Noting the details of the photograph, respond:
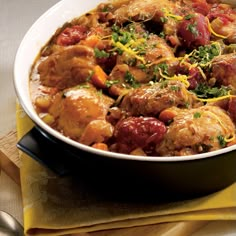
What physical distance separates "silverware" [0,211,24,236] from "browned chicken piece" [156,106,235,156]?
727mm

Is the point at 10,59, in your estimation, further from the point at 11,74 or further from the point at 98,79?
the point at 98,79

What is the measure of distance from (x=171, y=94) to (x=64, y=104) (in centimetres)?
47

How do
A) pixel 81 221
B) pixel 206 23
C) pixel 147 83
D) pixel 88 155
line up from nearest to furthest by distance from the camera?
pixel 88 155
pixel 81 221
pixel 147 83
pixel 206 23

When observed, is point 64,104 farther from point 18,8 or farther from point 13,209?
point 18,8

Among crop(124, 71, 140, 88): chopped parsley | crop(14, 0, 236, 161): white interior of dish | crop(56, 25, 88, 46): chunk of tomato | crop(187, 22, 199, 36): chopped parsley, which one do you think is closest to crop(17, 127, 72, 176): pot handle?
crop(14, 0, 236, 161): white interior of dish

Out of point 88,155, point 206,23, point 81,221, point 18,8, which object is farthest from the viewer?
point 18,8

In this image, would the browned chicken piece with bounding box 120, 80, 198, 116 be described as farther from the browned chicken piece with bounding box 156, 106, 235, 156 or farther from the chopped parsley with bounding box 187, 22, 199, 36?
the chopped parsley with bounding box 187, 22, 199, 36

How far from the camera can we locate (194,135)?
262cm

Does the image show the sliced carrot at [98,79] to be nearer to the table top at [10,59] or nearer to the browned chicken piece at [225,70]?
the browned chicken piece at [225,70]

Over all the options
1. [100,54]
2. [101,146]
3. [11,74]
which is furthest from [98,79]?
[11,74]

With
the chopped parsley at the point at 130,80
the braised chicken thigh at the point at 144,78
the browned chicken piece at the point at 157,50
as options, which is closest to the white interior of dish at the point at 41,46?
the braised chicken thigh at the point at 144,78

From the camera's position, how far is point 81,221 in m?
2.70

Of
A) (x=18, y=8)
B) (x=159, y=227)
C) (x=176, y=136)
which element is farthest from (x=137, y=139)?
(x=18, y=8)

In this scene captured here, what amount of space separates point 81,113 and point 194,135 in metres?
0.50
